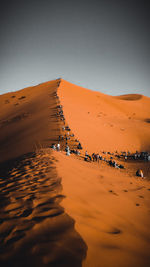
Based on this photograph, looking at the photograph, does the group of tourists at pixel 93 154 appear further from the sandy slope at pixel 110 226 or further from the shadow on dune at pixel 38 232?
the shadow on dune at pixel 38 232

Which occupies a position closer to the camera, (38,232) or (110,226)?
(38,232)

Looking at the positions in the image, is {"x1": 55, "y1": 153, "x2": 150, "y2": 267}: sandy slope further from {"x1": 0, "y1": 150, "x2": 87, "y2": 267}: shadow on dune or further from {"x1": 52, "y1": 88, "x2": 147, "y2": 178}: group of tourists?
{"x1": 52, "y1": 88, "x2": 147, "y2": 178}: group of tourists

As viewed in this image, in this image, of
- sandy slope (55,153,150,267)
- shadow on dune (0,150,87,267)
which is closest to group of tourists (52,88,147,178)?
sandy slope (55,153,150,267)

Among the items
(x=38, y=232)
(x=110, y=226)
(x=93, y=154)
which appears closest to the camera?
(x=38, y=232)

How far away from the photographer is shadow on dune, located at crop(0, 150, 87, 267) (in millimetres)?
1385

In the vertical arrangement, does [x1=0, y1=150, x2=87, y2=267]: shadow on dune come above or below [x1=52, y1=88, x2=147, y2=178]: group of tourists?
above

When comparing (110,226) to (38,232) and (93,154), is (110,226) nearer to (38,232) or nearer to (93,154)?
(38,232)

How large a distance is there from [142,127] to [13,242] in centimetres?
1996

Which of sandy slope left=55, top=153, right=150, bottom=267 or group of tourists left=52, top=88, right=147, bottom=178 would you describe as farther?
group of tourists left=52, top=88, right=147, bottom=178

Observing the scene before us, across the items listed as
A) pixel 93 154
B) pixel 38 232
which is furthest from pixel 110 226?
pixel 93 154

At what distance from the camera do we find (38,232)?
1754mm

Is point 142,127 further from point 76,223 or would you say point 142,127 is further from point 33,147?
point 76,223

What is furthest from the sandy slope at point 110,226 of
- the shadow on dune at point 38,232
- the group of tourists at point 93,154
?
the group of tourists at point 93,154

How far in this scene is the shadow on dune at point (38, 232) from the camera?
4.55 ft
